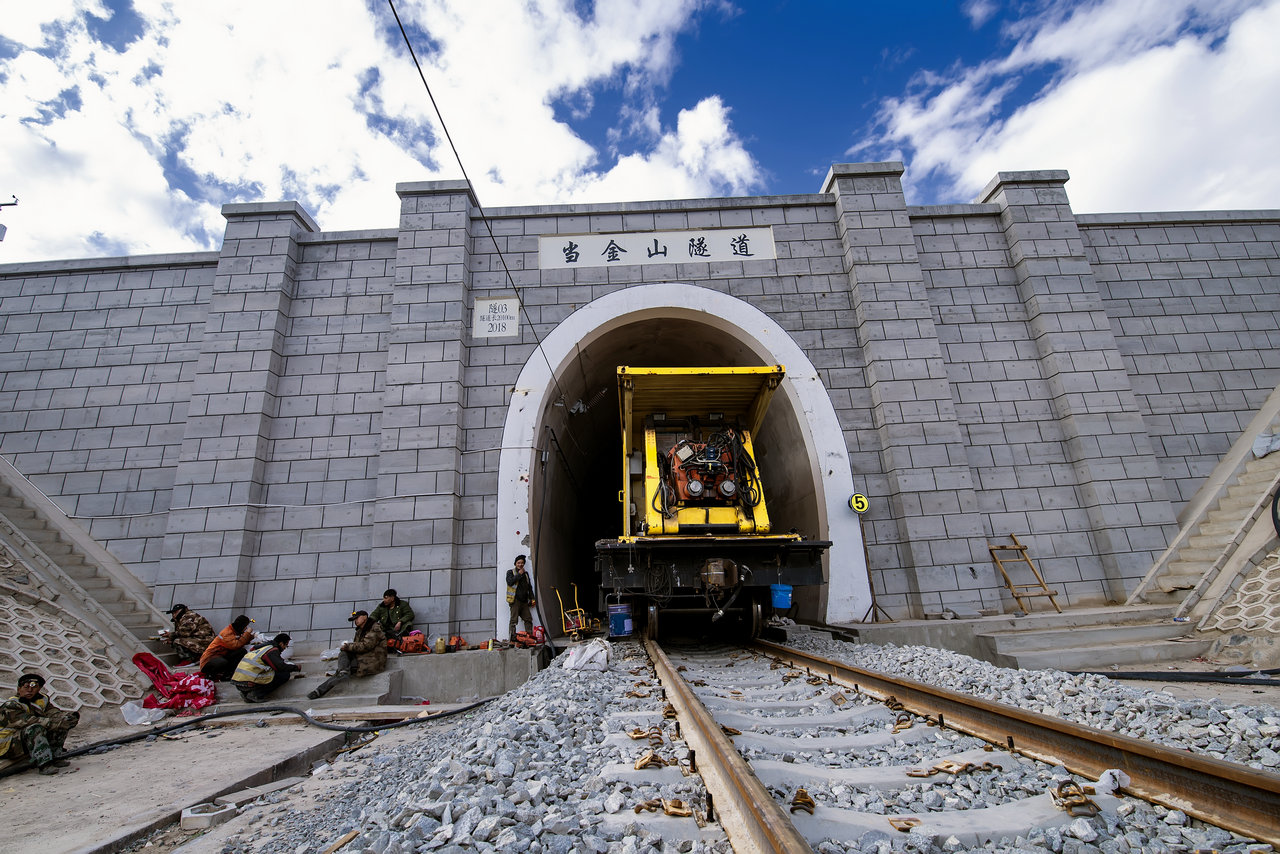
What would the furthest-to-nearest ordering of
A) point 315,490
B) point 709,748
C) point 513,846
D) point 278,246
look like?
point 278,246
point 315,490
point 709,748
point 513,846

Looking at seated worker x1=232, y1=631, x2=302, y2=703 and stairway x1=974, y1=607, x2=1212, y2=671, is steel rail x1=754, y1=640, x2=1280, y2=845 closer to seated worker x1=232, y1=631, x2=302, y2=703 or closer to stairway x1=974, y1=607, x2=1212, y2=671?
stairway x1=974, y1=607, x2=1212, y2=671

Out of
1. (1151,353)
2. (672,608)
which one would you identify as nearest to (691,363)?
(672,608)

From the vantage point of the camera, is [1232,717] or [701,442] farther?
[701,442]

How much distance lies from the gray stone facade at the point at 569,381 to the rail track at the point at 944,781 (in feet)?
16.1

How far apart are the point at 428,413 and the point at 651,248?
173 inches

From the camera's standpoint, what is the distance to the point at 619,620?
6727 millimetres

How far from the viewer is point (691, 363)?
37.4 feet

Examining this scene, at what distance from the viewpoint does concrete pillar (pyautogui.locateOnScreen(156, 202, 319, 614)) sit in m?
7.83

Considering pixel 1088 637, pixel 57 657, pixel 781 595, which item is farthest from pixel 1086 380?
pixel 57 657

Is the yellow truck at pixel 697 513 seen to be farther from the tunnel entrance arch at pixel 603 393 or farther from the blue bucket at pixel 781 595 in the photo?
the tunnel entrance arch at pixel 603 393

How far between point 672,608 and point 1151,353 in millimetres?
8974

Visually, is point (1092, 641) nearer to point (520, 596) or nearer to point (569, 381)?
point (520, 596)

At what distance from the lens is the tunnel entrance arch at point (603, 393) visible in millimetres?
8062

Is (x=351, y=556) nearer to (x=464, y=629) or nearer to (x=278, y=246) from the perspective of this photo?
(x=464, y=629)
